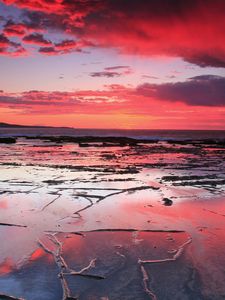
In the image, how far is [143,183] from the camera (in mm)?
12578

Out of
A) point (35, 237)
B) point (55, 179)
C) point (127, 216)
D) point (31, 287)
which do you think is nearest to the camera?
point (31, 287)

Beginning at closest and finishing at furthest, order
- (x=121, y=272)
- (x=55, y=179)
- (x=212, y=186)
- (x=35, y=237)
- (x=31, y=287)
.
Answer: (x=31, y=287)
(x=121, y=272)
(x=35, y=237)
(x=212, y=186)
(x=55, y=179)

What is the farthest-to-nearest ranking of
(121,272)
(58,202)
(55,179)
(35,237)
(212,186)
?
(55,179) < (212,186) < (58,202) < (35,237) < (121,272)

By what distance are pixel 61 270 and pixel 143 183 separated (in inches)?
312

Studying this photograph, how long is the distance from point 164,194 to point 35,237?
16.3 feet

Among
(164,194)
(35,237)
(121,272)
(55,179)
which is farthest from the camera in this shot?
(55,179)

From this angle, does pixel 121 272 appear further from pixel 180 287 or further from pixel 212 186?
pixel 212 186

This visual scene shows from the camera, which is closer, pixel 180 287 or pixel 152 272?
pixel 180 287

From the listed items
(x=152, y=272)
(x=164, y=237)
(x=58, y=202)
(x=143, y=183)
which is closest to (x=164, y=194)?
(x=143, y=183)

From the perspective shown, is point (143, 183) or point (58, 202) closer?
point (58, 202)

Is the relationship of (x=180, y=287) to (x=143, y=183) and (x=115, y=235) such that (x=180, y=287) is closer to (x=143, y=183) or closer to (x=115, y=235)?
(x=115, y=235)

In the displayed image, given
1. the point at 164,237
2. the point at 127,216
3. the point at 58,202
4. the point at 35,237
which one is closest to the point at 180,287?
the point at 164,237

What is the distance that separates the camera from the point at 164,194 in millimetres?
10391

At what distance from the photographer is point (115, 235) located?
6445 mm
